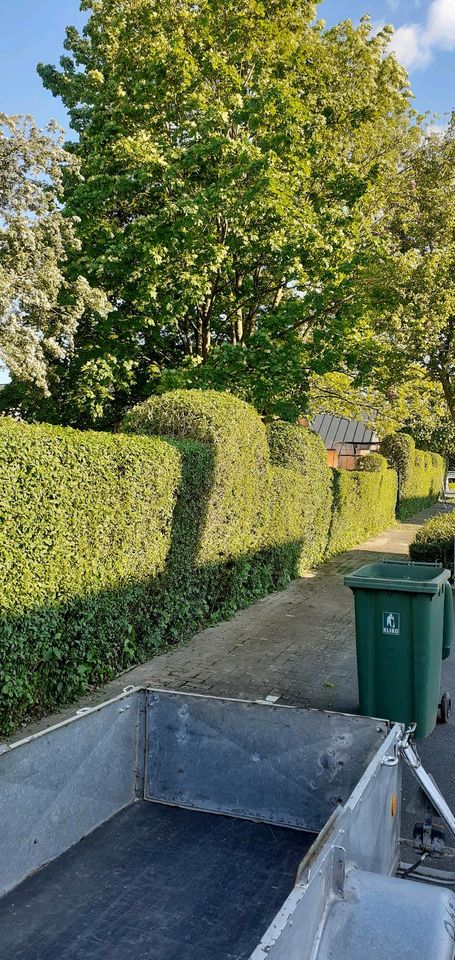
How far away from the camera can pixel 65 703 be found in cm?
588

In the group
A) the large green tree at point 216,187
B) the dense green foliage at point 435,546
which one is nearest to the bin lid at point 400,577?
the dense green foliage at point 435,546

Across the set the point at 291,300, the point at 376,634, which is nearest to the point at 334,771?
the point at 376,634

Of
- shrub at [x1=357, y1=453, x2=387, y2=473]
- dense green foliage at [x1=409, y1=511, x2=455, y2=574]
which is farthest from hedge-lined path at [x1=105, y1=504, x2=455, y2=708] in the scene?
shrub at [x1=357, y1=453, x2=387, y2=473]

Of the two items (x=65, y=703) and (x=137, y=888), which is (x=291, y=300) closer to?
(x=65, y=703)

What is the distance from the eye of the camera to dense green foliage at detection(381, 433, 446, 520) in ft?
88.6

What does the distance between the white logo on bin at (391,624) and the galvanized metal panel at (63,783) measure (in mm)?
2663

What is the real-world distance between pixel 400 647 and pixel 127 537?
2738mm

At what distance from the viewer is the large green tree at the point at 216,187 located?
13.6 m

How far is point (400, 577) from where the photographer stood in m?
6.25

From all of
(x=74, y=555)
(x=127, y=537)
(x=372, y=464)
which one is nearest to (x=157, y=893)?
(x=74, y=555)

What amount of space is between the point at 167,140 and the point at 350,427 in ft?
103

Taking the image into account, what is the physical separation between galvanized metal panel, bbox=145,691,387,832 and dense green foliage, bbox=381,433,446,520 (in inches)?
952

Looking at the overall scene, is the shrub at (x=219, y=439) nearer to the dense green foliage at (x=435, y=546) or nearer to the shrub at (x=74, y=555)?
the shrub at (x=74, y=555)

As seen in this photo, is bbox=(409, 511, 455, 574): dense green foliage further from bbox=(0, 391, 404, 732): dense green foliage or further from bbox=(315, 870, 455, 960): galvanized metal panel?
bbox=(315, 870, 455, 960): galvanized metal panel
